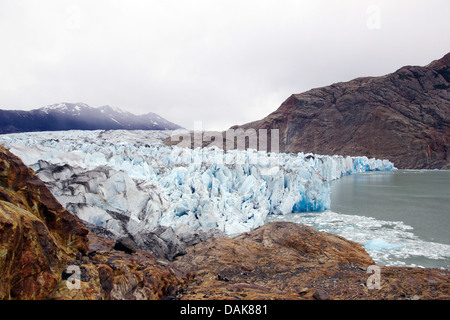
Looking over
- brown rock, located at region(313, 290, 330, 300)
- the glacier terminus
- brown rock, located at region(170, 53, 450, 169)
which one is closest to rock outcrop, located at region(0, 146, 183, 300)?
brown rock, located at region(313, 290, 330, 300)

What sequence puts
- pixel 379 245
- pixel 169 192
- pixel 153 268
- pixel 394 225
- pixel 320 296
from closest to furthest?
1. pixel 320 296
2. pixel 153 268
3. pixel 379 245
4. pixel 394 225
5. pixel 169 192

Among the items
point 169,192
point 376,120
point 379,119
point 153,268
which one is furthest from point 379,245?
point 376,120

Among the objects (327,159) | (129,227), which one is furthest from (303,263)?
(327,159)

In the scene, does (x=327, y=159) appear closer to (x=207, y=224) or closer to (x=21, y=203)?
(x=207, y=224)

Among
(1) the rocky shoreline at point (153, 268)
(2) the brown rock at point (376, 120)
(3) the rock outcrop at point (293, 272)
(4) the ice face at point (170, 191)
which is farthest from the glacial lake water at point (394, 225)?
(2) the brown rock at point (376, 120)

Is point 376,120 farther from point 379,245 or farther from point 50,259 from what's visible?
point 50,259
